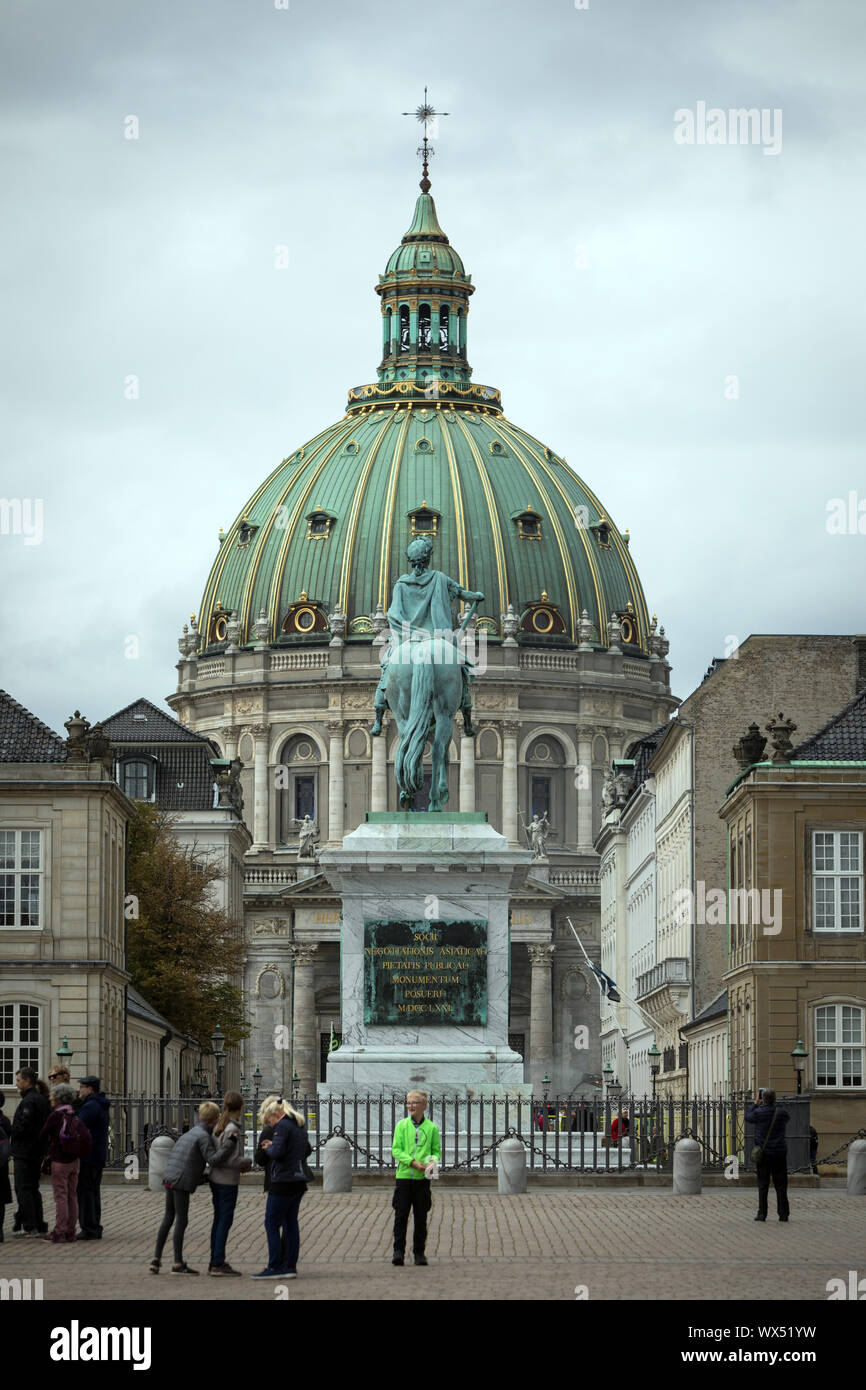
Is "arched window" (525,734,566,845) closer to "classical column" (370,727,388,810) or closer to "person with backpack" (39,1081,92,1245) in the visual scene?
"classical column" (370,727,388,810)

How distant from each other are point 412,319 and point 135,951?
96.2m

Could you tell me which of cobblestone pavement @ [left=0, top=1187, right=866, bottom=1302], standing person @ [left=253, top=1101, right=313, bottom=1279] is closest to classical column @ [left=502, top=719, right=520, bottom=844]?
cobblestone pavement @ [left=0, top=1187, right=866, bottom=1302]

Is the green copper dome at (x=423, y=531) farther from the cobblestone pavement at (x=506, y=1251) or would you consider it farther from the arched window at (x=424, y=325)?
the cobblestone pavement at (x=506, y=1251)

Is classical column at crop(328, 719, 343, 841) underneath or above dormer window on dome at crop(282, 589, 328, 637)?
underneath

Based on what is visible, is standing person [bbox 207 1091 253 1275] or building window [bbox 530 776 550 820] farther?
building window [bbox 530 776 550 820]

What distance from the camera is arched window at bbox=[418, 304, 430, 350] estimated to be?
17200 cm

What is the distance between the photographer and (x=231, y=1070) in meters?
116

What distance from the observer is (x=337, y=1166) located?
125ft

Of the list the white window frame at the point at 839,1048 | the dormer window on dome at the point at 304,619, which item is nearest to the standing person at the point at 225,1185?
the white window frame at the point at 839,1048

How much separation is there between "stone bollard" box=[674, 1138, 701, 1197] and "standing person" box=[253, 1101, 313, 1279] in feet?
42.9

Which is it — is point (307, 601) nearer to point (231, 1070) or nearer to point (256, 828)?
point (256, 828)

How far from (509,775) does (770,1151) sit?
11766 cm

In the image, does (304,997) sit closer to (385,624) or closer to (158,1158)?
(385,624)

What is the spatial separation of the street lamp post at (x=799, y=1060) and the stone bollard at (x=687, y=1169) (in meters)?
10.8
